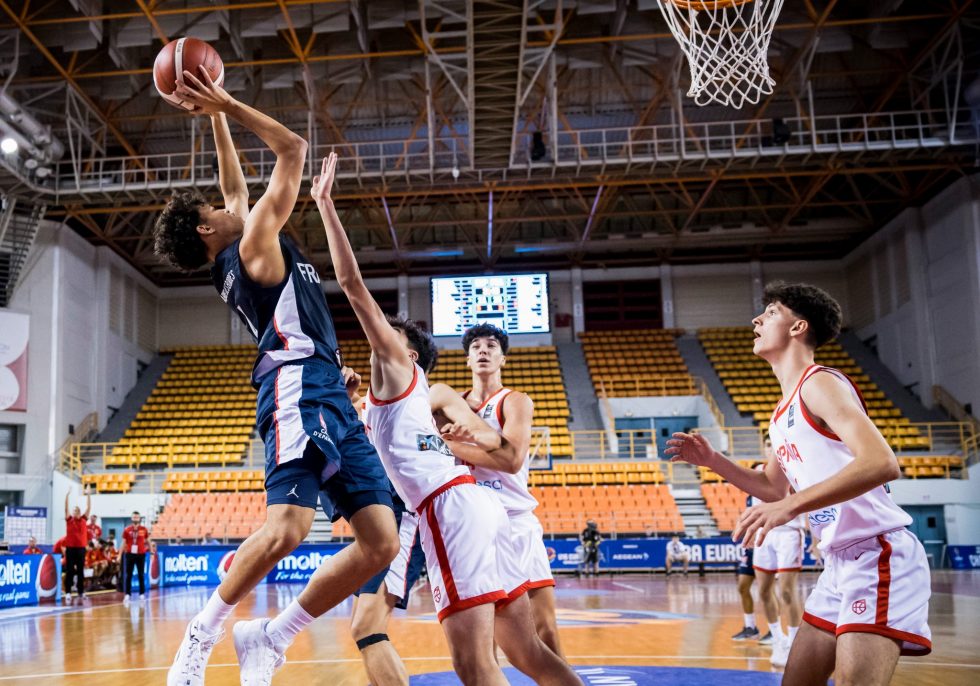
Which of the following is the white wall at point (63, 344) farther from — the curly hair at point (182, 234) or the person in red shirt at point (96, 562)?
Result: the curly hair at point (182, 234)

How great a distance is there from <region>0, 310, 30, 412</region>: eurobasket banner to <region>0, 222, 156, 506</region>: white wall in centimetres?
27

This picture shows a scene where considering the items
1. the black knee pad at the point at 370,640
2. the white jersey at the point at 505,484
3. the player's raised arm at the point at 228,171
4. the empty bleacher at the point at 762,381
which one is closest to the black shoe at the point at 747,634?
the white jersey at the point at 505,484

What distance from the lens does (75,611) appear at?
12.3m

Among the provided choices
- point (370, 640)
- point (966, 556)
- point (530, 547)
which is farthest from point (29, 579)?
point (966, 556)

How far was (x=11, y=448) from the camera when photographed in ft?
72.0

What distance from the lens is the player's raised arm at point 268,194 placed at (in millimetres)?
3510

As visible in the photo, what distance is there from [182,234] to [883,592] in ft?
9.74

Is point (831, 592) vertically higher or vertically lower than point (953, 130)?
lower

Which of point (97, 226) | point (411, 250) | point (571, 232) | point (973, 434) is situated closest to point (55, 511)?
point (97, 226)

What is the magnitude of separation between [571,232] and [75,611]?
20149 mm

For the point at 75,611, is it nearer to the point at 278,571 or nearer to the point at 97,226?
the point at 278,571

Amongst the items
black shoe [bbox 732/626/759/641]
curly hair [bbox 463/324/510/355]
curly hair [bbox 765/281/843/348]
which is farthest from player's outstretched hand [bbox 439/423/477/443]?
black shoe [bbox 732/626/759/641]

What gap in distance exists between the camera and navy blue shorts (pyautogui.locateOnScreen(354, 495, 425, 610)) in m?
4.28

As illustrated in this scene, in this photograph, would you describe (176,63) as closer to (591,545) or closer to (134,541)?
(134,541)
